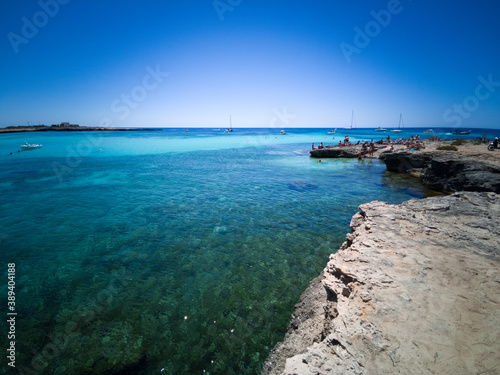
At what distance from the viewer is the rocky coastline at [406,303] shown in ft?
9.50

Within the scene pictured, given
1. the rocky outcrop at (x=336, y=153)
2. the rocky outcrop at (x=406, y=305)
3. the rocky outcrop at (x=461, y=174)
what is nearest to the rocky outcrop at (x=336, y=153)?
the rocky outcrop at (x=336, y=153)

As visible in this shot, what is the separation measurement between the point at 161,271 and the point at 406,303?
712cm

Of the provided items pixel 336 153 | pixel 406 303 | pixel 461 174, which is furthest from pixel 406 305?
pixel 336 153

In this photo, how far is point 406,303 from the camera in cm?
377

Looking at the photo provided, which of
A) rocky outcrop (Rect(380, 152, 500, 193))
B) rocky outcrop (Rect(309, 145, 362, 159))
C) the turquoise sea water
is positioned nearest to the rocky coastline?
the turquoise sea water

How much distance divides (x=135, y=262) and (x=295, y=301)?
6.02m

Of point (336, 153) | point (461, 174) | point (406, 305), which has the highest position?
point (336, 153)

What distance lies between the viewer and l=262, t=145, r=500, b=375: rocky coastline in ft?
9.50

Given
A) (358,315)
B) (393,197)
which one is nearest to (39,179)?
(358,315)

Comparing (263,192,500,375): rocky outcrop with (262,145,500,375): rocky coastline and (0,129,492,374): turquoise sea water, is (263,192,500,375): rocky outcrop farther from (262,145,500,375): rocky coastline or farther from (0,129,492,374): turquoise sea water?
(0,129,492,374): turquoise sea water

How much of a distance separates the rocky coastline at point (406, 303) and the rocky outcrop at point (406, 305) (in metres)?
0.01

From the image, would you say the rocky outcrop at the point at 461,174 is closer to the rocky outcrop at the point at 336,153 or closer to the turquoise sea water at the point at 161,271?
the turquoise sea water at the point at 161,271

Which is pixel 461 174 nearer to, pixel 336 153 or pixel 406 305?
pixel 406 305

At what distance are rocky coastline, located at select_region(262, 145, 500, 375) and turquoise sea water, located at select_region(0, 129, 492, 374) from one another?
4.41 feet
